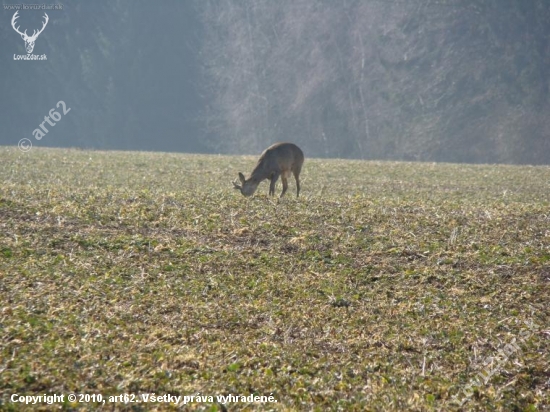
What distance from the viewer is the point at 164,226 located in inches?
583

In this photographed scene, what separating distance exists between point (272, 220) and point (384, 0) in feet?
248

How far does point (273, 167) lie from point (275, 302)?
448 inches

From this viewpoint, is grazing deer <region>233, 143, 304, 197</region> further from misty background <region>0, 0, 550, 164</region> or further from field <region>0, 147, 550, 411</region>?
misty background <region>0, 0, 550, 164</region>

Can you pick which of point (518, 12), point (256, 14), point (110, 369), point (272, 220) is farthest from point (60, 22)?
point (110, 369)

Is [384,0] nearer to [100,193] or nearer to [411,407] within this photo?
[100,193]

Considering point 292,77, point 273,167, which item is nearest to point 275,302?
point 273,167

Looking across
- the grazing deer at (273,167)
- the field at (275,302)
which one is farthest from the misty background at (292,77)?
the field at (275,302)

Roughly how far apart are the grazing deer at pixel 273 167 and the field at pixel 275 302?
2842 millimetres

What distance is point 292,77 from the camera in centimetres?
8675

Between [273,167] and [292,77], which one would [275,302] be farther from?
[292,77]

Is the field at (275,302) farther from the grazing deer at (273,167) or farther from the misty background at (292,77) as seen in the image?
the misty background at (292,77)

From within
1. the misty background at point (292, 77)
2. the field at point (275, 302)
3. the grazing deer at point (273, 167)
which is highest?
the misty background at point (292, 77)

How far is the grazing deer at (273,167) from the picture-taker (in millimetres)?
21312

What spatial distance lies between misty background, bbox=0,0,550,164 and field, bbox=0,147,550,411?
191ft
